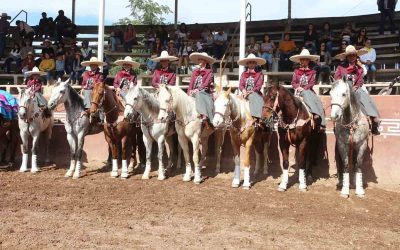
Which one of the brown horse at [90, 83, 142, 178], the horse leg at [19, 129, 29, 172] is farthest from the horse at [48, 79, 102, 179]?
→ the horse leg at [19, 129, 29, 172]

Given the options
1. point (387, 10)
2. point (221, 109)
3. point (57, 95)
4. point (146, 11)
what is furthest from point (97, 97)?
point (146, 11)

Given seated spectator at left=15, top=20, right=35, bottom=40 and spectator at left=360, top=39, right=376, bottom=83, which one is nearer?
spectator at left=360, top=39, right=376, bottom=83

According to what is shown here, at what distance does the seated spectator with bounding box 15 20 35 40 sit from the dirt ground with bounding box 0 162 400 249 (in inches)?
498

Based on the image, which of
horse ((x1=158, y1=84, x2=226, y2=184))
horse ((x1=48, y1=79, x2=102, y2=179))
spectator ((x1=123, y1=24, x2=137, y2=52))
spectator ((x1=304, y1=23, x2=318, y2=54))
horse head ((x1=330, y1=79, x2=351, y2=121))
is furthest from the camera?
spectator ((x1=123, y1=24, x2=137, y2=52))

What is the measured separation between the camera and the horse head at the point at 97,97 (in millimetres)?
10977

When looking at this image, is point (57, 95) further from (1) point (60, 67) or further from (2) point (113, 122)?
(1) point (60, 67)

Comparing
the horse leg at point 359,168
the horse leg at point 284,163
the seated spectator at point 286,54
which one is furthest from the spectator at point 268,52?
the horse leg at point 359,168

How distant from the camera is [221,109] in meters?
9.88

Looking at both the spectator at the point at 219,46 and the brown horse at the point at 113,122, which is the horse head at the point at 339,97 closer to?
the brown horse at the point at 113,122

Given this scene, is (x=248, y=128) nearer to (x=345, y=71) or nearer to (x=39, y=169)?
(x=345, y=71)

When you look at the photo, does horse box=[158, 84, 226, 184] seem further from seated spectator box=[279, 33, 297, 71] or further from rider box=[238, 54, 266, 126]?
seated spectator box=[279, 33, 297, 71]

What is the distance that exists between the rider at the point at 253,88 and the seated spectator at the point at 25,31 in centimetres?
1458

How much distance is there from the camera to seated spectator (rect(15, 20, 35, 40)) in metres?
22.6

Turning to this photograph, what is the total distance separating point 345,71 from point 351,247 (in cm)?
442
